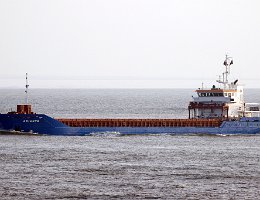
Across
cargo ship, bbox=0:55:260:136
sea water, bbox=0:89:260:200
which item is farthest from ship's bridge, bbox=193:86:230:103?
sea water, bbox=0:89:260:200

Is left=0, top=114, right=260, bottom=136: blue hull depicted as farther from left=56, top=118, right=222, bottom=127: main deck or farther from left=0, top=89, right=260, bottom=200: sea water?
left=0, top=89, right=260, bottom=200: sea water

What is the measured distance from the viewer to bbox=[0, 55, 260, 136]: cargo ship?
84062 millimetres

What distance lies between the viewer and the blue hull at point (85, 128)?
83.6 m

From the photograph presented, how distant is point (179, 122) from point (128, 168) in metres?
29.3

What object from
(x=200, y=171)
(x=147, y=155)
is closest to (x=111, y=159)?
(x=147, y=155)

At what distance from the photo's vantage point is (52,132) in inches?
3334

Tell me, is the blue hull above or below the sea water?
above

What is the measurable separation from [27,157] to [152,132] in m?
24.4

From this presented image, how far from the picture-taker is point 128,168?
60.1 meters

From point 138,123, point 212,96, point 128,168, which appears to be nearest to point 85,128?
point 138,123

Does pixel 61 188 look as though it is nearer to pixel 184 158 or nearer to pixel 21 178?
pixel 21 178

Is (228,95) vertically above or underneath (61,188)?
above

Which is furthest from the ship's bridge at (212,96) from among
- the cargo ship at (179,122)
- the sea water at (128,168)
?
the sea water at (128,168)

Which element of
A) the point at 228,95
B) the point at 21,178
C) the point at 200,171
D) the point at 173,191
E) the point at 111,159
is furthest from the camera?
the point at 228,95
